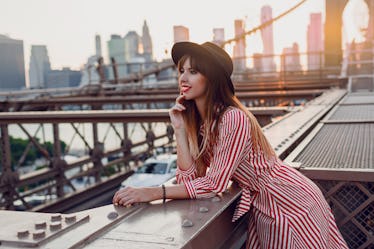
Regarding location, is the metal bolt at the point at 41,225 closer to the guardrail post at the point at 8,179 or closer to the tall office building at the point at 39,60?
the guardrail post at the point at 8,179

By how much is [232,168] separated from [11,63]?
937cm

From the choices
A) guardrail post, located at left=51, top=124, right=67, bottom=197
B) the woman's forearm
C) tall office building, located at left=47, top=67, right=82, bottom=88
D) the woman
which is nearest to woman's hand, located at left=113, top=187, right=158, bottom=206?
the woman

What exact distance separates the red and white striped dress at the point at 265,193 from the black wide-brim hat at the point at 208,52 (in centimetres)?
21

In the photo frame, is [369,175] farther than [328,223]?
Yes

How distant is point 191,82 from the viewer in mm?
2227

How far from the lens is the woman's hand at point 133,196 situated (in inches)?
72.3

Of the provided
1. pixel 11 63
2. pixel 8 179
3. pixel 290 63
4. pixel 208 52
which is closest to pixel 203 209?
pixel 208 52

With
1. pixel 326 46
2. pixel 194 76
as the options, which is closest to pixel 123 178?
pixel 326 46

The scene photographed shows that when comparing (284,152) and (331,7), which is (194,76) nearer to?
(284,152)

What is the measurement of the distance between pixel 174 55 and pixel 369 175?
4.05 ft

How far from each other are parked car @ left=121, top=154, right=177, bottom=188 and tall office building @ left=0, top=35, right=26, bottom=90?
5.08 meters

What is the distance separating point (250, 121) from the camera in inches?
84.7

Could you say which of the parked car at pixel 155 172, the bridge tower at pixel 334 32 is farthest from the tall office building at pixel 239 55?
the parked car at pixel 155 172

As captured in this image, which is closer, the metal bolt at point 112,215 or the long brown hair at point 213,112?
the metal bolt at point 112,215
